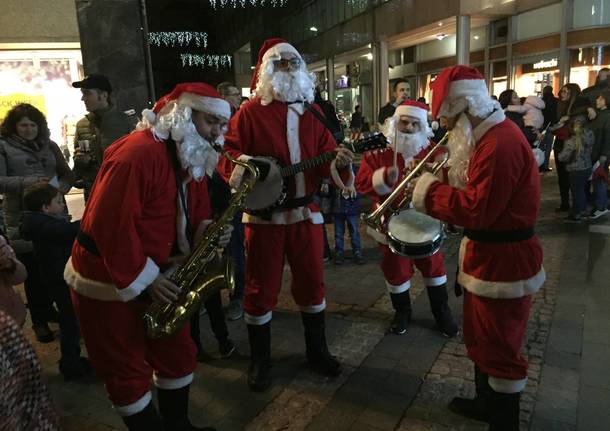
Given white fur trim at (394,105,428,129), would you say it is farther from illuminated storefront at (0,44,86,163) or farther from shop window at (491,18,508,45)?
shop window at (491,18,508,45)

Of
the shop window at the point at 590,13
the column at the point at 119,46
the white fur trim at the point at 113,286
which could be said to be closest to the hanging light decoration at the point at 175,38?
the shop window at the point at 590,13

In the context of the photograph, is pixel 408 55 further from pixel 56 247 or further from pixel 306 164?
pixel 56 247

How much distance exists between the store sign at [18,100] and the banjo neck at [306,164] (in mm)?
6299

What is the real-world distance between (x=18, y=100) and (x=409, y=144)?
6.96 metres

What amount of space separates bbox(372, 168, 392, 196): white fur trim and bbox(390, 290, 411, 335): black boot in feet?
3.09

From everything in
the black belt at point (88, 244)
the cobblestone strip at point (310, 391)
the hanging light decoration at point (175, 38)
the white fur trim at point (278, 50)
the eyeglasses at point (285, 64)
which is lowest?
the cobblestone strip at point (310, 391)

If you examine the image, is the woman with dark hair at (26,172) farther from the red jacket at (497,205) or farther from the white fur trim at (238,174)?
the red jacket at (497,205)

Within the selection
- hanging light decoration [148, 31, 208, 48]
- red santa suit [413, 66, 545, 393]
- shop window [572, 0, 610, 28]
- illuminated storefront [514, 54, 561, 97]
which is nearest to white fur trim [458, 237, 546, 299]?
red santa suit [413, 66, 545, 393]

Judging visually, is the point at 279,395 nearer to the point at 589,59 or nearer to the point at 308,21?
the point at 589,59

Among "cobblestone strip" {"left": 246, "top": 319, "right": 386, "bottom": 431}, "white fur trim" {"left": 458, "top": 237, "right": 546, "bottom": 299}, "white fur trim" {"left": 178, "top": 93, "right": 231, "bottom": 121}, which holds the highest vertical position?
"white fur trim" {"left": 178, "top": 93, "right": 231, "bottom": 121}

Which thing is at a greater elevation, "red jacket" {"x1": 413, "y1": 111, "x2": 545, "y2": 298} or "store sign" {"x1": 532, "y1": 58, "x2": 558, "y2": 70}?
"store sign" {"x1": 532, "y1": 58, "x2": 558, "y2": 70}

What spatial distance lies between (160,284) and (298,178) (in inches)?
56.7

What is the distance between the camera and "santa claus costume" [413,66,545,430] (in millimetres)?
2506

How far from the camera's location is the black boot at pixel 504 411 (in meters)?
2.72
